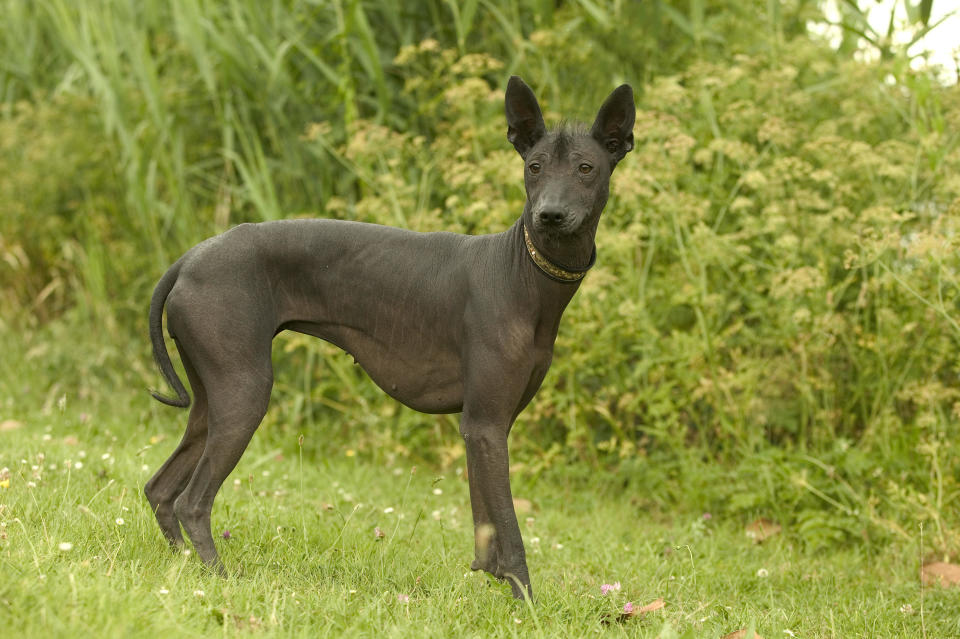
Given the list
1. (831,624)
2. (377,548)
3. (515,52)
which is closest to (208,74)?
(515,52)

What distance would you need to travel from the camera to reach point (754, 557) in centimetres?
441

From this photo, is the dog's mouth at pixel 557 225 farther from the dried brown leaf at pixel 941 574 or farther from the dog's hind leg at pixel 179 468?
the dried brown leaf at pixel 941 574

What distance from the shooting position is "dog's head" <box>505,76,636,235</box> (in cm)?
298

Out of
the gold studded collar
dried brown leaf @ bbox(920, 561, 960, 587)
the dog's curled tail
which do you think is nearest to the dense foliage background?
dried brown leaf @ bbox(920, 561, 960, 587)

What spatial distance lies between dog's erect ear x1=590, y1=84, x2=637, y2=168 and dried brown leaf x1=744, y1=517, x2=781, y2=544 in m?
2.24

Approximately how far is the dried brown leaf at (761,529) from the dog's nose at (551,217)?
91.9 inches

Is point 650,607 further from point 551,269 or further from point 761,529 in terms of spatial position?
point 761,529

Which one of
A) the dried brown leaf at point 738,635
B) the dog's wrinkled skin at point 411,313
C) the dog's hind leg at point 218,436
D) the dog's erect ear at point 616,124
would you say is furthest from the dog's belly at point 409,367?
the dried brown leaf at point 738,635

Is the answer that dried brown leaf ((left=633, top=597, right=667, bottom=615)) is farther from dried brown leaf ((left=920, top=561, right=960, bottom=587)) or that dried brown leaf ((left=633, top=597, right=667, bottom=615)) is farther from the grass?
dried brown leaf ((left=920, top=561, right=960, bottom=587))

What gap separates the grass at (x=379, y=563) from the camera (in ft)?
8.86

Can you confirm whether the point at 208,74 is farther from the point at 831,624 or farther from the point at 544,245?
the point at 831,624

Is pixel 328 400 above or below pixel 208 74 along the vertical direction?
below

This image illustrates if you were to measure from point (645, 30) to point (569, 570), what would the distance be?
11.7 ft

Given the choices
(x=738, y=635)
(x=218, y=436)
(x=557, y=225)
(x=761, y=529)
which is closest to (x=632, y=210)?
(x=761, y=529)
